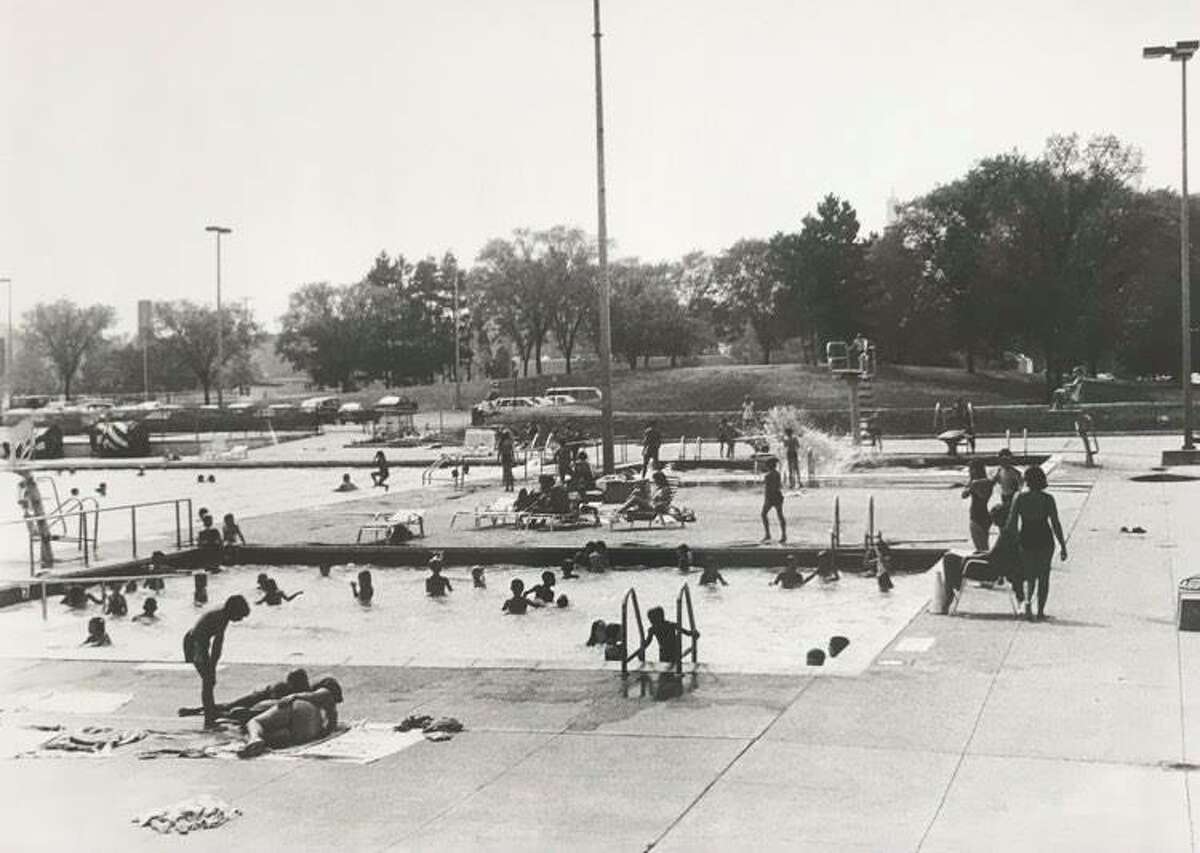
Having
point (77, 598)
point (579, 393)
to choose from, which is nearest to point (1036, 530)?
point (77, 598)

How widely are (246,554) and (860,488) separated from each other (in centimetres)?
1508

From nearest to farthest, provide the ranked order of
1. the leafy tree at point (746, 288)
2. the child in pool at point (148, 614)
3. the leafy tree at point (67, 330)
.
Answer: the child in pool at point (148, 614) < the leafy tree at point (67, 330) < the leafy tree at point (746, 288)

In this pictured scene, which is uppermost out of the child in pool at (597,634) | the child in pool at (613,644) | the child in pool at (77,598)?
the child in pool at (613,644)

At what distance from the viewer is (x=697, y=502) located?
30469 mm

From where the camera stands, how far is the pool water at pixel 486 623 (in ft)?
51.1

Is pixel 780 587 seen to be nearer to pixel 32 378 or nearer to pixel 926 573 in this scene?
pixel 926 573

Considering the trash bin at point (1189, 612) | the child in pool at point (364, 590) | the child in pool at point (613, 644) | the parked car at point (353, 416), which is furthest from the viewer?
the parked car at point (353, 416)

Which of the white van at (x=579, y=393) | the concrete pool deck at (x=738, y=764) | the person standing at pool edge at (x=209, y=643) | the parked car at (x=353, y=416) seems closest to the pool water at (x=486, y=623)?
the concrete pool deck at (x=738, y=764)

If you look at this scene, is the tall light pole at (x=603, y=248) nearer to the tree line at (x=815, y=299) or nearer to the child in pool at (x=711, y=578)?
the child in pool at (x=711, y=578)

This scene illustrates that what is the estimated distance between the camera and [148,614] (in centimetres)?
1908

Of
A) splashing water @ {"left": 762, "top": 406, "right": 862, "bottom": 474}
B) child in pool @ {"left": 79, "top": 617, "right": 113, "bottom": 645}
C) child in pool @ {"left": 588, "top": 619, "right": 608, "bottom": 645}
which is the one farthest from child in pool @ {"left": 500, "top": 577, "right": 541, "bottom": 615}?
splashing water @ {"left": 762, "top": 406, "right": 862, "bottom": 474}

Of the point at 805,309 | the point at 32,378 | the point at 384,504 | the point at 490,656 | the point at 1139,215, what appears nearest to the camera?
the point at 490,656

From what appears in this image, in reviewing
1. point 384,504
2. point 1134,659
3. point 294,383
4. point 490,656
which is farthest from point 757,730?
point 294,383

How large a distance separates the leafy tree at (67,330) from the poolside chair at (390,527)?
256ft
